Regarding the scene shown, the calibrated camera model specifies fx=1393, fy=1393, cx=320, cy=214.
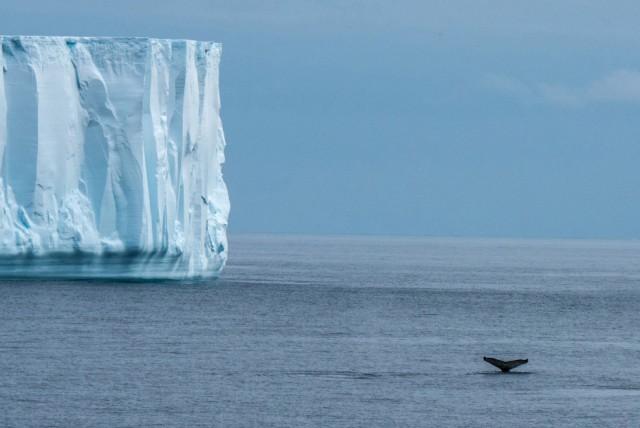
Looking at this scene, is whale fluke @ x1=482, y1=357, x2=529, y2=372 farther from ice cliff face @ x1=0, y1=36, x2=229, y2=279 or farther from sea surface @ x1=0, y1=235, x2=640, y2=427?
ice cliff face @ x1=0, y1=36, x2=229, y2=279

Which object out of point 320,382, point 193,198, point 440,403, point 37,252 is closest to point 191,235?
point 193,198

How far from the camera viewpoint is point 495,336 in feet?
105

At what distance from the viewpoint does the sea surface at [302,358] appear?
1988 centimetres

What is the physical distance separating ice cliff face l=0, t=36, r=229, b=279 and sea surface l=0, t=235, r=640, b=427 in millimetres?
1446

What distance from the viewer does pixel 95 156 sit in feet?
114

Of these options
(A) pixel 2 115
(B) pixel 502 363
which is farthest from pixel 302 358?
(A) pixel 2 115

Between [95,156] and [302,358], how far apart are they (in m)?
11.1

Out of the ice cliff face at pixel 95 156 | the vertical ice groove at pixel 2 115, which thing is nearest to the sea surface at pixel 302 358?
the ice cliff face at pixel 95 156

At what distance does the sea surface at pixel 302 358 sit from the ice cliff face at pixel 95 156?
145 centimetres

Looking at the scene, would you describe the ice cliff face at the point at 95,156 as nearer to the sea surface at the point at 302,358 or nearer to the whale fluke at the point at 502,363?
the sea surface at the point at 302,358

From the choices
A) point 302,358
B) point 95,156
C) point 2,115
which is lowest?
point 302,358

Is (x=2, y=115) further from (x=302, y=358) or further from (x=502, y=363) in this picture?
(x=502, y=363)

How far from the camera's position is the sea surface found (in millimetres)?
19875

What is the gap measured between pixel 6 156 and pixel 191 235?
533cm
